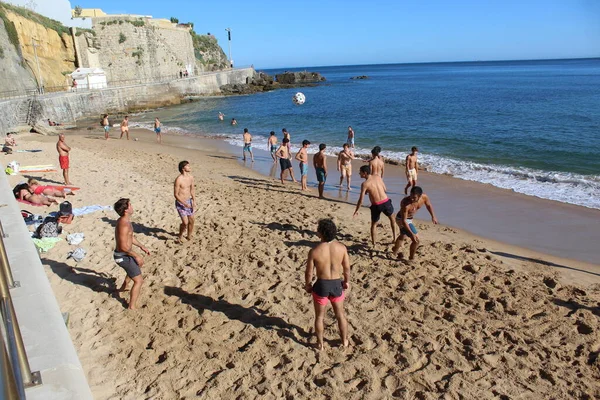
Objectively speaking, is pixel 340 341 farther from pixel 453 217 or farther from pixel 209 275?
pixel 453 217

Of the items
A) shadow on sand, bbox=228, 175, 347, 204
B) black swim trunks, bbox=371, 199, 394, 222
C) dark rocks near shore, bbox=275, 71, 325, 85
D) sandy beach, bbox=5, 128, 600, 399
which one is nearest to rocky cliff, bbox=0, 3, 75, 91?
shadow on sand, bbox=228, 175, 347, 204

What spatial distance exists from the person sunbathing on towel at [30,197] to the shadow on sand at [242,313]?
4.61 m

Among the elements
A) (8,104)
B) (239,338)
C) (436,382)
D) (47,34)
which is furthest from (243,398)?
(47,34)

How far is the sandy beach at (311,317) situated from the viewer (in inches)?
153

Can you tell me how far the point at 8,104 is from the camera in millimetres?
21172

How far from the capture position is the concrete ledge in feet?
9.05

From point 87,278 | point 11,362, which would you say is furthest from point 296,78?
point 11,362

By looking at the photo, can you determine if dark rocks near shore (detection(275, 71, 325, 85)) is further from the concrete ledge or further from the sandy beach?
the concrete ledge

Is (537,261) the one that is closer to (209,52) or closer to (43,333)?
(43,333)

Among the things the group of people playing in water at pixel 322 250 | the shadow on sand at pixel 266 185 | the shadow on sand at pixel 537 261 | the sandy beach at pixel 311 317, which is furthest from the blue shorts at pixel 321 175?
the shadow on sand at pixel 537 261

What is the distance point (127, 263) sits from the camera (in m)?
4.89

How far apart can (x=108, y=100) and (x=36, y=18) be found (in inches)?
354

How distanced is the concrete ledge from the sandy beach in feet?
3.00

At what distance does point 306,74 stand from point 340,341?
242ft
